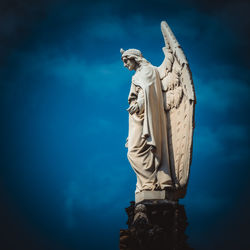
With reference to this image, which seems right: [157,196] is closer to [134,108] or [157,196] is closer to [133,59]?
[134,108]

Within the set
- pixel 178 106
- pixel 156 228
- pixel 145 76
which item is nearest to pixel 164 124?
pixel 178 106

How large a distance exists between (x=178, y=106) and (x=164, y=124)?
0.37m

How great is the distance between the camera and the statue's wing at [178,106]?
7.42 metres

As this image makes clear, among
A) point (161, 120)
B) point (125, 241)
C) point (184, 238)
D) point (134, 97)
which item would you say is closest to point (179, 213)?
point (184, 238)

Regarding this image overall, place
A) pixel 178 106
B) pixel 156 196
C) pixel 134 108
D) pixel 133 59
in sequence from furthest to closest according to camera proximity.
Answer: pixel 133 59 < pixel 134 108 < pixel 178 106 < pixel 156 196

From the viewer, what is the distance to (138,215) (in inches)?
281

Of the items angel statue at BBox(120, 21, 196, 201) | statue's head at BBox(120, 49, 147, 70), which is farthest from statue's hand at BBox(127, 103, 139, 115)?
statue's head at BBox(120, 49, 147, 70)

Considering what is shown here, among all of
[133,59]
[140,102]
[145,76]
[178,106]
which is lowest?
[178,106]

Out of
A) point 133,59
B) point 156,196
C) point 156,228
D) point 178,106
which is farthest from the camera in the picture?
point 133,59

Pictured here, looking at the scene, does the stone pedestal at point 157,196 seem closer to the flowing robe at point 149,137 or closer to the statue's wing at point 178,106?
the flowing robe at point 149,137

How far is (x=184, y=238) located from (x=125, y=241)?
0.92m

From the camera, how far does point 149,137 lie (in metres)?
7.54

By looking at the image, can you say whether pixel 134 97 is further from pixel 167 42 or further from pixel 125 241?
pixel 125 241

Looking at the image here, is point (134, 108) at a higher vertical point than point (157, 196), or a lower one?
higher
